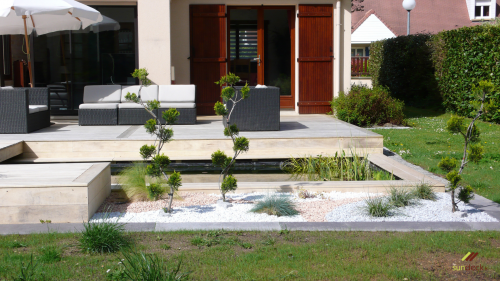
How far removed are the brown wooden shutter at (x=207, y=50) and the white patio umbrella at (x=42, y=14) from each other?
2305 mm

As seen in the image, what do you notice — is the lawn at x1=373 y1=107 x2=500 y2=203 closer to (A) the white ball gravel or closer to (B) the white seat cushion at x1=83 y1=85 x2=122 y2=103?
(A) the white ball gravel

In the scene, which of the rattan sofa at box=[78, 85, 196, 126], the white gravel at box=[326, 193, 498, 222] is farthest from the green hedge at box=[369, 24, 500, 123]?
the white gravel at box=[326, 193, 498, 222]

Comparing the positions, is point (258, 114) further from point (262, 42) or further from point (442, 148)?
point (262, 42)

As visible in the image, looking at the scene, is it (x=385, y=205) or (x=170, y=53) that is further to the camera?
(x=170, y=53)

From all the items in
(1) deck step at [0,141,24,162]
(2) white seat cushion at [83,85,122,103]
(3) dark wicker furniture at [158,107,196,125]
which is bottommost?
(1) deck step at [0,141,24,162]

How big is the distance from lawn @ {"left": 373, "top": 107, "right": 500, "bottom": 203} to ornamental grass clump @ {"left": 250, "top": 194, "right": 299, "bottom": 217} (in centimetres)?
177

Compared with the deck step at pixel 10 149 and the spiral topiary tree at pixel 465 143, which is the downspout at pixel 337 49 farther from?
the spiral topiary tree at pixel 465 143

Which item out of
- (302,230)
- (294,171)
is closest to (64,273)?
(302,230)

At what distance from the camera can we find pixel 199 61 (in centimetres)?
1025

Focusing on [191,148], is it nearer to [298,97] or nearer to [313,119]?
[313,119]

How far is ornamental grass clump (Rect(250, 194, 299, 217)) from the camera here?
3.94m

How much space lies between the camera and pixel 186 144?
6.57m

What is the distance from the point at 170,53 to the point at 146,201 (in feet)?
18.1

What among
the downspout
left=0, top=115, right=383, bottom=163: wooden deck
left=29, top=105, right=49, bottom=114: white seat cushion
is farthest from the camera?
the downspout
